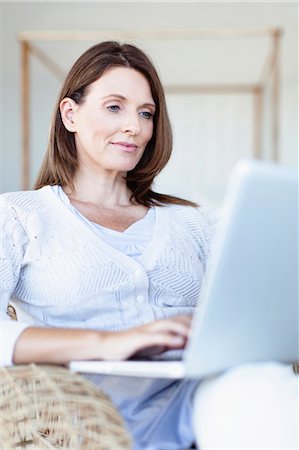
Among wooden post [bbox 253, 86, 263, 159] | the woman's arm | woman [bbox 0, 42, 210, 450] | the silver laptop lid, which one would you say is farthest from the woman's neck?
wooden post [bbox 253, 86, 263, 159]

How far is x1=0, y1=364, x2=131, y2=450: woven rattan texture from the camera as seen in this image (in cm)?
105

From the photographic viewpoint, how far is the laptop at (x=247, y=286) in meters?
0.93

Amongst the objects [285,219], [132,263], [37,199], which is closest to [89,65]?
[37,199]

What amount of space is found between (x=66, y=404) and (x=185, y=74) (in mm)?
5242

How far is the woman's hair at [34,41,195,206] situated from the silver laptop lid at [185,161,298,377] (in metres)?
0.70

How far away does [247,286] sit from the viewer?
1.00 m

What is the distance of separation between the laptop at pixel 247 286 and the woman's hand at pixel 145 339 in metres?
0.02

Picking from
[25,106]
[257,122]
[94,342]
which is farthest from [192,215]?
[257,122]

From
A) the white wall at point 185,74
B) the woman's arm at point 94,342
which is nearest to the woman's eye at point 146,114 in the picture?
the woman's arm at point 94,342

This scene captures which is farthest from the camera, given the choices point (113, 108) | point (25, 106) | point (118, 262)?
point (25, 106)

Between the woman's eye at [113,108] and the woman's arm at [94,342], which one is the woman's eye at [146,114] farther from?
the woman's arm at [94,342]

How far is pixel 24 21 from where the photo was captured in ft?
19.9

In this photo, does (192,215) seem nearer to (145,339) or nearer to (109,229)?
(109,229)

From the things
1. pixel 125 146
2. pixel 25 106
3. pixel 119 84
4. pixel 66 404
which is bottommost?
pixel 66 404
